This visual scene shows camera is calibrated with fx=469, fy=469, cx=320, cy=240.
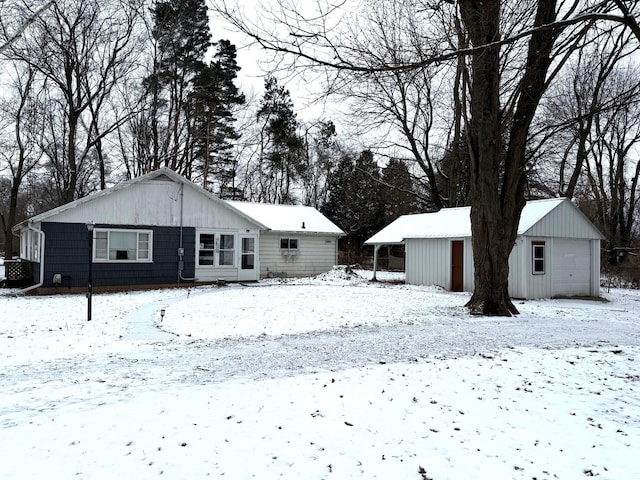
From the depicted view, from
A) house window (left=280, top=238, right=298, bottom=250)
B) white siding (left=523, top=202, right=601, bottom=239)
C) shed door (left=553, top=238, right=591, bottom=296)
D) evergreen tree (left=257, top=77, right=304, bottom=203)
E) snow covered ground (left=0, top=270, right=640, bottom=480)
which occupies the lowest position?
snow covered ground (left=0, top=270, right=640, bottom=480)

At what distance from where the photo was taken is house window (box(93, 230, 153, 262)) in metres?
17.2

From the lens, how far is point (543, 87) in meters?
11.1

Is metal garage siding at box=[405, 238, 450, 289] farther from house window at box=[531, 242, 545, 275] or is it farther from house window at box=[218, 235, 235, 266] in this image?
house window at box=[218, 235, 235, 266]

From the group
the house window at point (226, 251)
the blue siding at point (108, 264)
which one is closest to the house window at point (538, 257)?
the house window at point (226, 251)

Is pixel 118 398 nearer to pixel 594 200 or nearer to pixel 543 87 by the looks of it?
pixel 543 87

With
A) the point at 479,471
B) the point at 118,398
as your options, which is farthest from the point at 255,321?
the point at 479,471

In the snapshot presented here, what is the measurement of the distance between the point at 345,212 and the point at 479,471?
36848 mm

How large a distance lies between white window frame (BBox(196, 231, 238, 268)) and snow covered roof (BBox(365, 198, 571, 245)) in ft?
24.1

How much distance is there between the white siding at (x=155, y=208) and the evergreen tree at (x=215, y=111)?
993 centimetres

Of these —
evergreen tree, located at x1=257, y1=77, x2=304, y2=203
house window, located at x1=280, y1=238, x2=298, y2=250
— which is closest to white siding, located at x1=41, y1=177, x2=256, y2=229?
house window, located at x1=280, y1=238, x2=298, y2=250

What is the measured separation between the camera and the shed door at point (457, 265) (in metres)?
19.6

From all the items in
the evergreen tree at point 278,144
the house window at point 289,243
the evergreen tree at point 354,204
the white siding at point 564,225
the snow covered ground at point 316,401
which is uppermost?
the evergreen tree at point 278,144

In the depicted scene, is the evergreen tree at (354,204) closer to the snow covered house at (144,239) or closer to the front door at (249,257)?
the front door at (249,257)

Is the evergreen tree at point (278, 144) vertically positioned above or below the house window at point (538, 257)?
above
